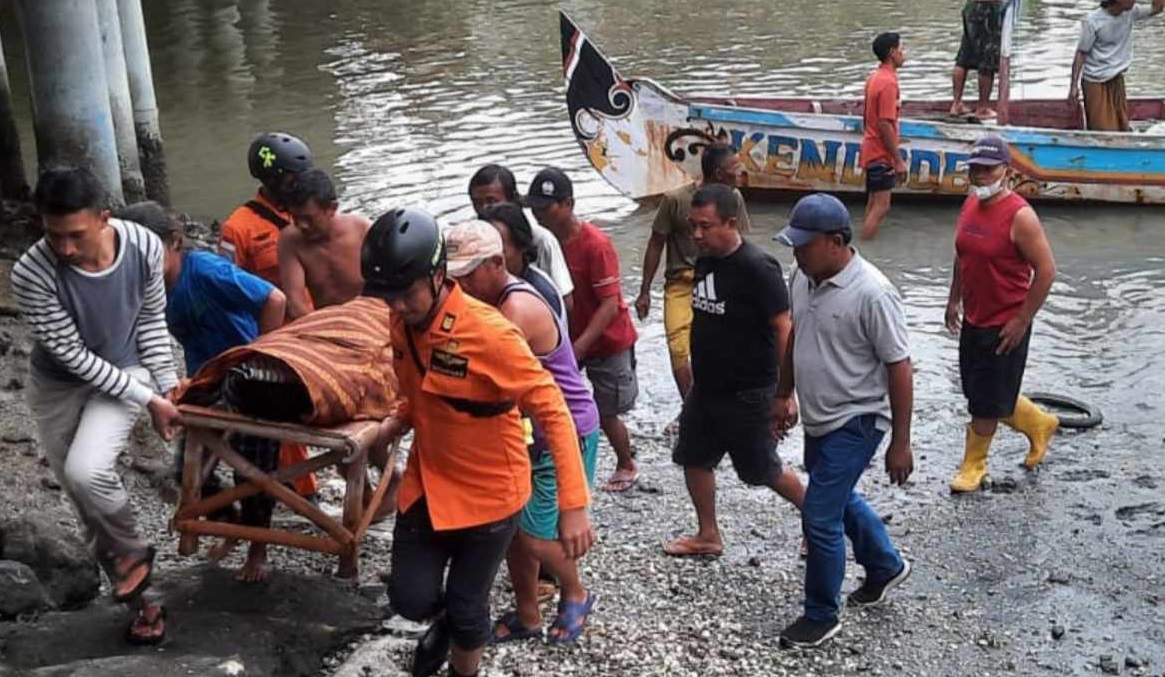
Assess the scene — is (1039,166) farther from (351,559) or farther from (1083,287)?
(351,559)

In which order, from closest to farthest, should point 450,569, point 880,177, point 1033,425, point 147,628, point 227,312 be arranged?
point 450,569, point 147,628, point 227,312, point 1033,425, point 880,177

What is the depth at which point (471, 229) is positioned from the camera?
4.80m

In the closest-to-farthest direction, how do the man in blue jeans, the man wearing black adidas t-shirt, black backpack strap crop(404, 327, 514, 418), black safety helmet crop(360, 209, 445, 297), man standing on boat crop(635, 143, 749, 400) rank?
black safety helmet crop(360, 209, 445, 297), black backpack strap crop(404, 327, 514, 418), the man in blue jeans, the man wearing black adidas t-shirt, man standing on boat crop(635, 143, 749, 400)

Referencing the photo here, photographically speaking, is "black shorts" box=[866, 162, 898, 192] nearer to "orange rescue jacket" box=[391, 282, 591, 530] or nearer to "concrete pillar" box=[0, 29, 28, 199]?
"concrete pillar" box=[0, 29, 28, 199]

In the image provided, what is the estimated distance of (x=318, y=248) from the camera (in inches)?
235

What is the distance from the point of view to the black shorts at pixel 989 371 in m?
6.95

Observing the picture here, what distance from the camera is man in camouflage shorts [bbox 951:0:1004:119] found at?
47.9 feet

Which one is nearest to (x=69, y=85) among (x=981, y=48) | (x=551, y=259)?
(x=551, y=259)

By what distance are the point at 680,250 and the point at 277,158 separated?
2484 mm

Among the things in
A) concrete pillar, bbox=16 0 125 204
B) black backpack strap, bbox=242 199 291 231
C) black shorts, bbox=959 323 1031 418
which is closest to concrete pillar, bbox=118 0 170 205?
concrete pillar, bbox=16 0 125 204

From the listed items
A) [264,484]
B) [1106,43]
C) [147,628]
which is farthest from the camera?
[1106,43]

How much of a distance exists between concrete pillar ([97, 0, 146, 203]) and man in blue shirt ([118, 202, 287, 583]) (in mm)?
7338

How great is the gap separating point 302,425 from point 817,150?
9.13 meters

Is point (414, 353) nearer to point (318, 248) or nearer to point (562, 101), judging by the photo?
point (318, 248)
